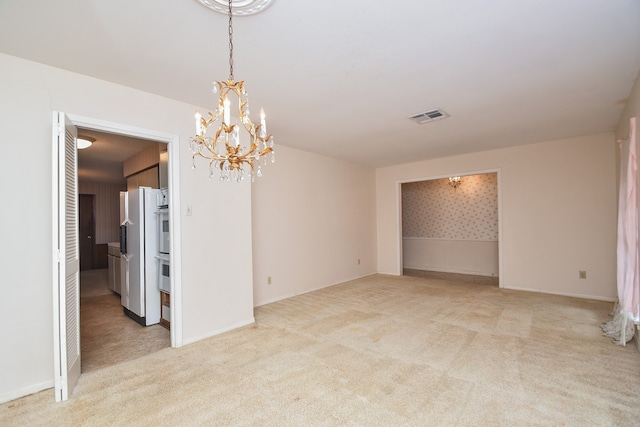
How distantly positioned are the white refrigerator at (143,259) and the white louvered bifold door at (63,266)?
1384 mm

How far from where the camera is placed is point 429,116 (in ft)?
11.6

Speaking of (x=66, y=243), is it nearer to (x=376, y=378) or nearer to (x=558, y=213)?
(x=376, y=378)

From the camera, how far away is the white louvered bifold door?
6.93 feet

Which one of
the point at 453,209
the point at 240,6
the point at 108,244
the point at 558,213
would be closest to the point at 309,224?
the point at 108,244

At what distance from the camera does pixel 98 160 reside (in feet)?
18.6

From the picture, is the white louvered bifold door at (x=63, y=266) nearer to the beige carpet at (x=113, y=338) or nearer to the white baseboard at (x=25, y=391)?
the white baseboard at (x=25, y=391)

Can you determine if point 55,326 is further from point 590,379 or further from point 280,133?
point 590,379

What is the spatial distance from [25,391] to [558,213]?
6588 millimetres

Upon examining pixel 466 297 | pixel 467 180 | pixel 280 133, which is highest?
pixel 280 133

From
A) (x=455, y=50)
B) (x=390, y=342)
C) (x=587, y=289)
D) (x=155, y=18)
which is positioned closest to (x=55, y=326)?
(x=155, y=18)

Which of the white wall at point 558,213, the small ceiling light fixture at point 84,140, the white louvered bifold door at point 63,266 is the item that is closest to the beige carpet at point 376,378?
the white louvered bifold door at point 63,266

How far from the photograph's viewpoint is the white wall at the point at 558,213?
444 centimetres

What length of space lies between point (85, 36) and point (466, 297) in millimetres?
5282

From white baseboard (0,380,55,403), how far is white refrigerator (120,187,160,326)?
1.42 m
